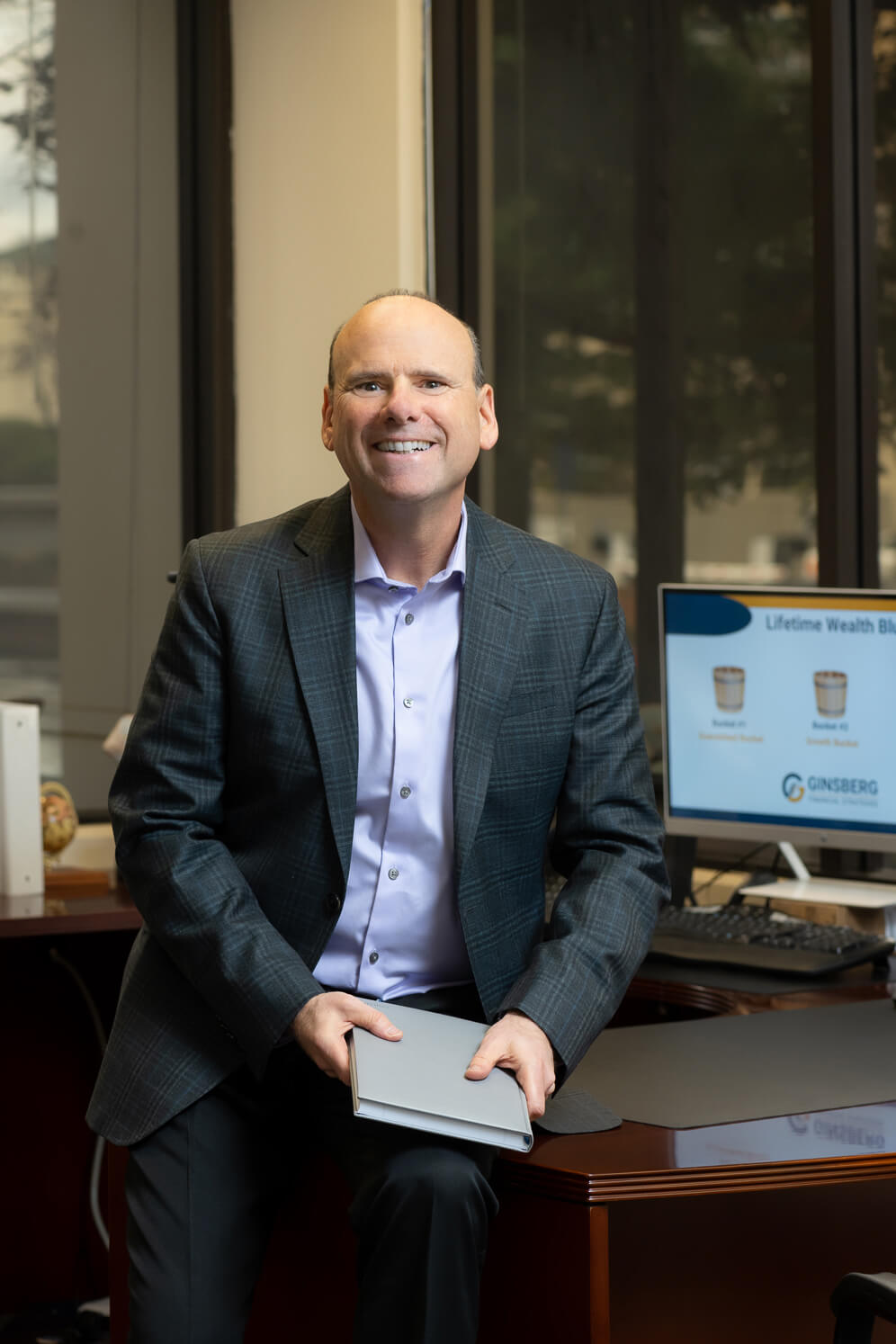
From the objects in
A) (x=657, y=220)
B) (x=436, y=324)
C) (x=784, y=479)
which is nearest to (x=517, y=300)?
(x=657, y=220)

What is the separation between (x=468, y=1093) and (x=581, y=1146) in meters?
0.15

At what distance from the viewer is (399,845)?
66.1 inches

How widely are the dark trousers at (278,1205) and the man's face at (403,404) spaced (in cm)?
58

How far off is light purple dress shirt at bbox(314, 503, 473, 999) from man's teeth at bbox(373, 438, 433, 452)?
0.63 feet

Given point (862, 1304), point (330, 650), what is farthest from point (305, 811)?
point (862, 1304)

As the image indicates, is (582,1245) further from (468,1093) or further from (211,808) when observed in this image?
(211,808)

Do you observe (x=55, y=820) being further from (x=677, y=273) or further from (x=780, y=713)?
Answer: (x=677, y=273)

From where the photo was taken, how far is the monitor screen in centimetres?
241

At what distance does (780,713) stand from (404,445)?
3.56 ft

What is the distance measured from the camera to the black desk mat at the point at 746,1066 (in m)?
1.62

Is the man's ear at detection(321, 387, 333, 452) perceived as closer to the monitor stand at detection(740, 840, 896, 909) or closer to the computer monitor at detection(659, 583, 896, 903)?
the computer monitor at detection(659, 583, 896, 903)

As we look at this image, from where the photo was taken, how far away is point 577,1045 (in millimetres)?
1587

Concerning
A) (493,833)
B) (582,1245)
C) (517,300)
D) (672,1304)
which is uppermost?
(517,300)

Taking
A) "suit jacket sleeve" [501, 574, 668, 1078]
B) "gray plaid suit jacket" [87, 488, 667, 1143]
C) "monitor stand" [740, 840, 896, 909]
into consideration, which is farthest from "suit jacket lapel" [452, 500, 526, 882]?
"monitor stand" [740, 840, 896, 909]
